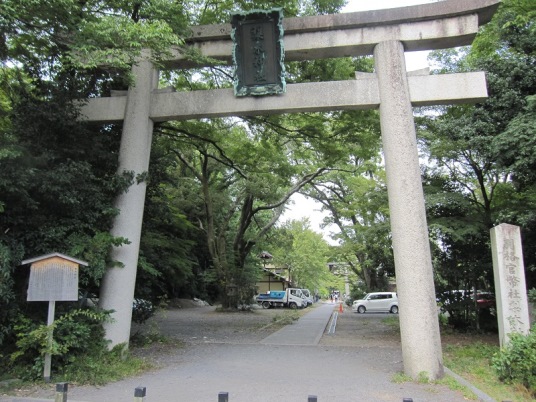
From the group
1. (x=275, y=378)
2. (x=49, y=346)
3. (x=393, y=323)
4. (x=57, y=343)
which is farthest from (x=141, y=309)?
(x=393, y=323)

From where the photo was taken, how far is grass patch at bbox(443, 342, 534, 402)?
6333 mm

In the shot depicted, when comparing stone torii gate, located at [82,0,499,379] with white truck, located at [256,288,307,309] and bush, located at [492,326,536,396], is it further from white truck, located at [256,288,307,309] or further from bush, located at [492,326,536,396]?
white truck, located at [256,288,307,309]

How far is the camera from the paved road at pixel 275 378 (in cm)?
630

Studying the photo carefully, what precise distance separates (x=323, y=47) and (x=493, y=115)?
487cm

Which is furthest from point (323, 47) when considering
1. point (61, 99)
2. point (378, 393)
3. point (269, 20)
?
point (378, 393)

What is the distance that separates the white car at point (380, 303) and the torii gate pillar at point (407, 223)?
75.8 feet

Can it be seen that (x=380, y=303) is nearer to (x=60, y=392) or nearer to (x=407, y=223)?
(x=407, y=223)

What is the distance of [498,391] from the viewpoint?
649 centimetres

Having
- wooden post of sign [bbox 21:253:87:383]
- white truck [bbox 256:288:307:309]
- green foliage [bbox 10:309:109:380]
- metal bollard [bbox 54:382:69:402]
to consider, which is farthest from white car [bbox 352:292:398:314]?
metal bollard [bbox 54:382:69:402]

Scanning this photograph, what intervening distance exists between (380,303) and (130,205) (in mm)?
24838

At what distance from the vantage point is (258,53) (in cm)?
907

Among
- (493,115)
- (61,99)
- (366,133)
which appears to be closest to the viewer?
(61,99)

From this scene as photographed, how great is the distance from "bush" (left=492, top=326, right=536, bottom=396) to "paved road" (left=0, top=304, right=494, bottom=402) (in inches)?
43.7

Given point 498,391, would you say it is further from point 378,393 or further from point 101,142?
point 101,142
